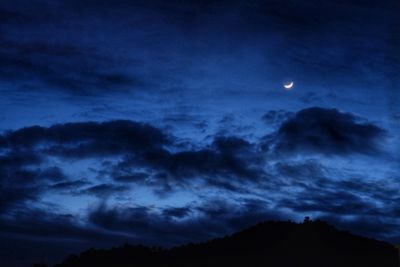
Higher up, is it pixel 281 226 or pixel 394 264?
pixel 281 226

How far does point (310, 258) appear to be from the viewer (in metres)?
59.1

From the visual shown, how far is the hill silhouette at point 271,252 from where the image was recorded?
194 feet

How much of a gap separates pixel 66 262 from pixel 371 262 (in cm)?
3622

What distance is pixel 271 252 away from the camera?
6412 cm

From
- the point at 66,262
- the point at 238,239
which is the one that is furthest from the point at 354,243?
the point at 66,262

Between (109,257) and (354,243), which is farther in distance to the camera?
(109,257)

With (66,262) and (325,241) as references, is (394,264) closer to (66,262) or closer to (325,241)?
(325,241)

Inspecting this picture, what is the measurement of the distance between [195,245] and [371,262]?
2018 centimetres

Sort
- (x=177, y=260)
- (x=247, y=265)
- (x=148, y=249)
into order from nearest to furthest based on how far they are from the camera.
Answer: (x=247, y=265)
(x=177, y=260)
(x=148, y=249)

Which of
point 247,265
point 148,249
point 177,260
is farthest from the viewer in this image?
point 148,249

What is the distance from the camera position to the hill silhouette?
5916 cm

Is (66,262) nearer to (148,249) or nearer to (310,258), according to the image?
(148,249)

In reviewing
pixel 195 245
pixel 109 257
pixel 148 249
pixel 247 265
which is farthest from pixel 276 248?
pixel 109 257

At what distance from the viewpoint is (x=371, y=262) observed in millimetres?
57812
